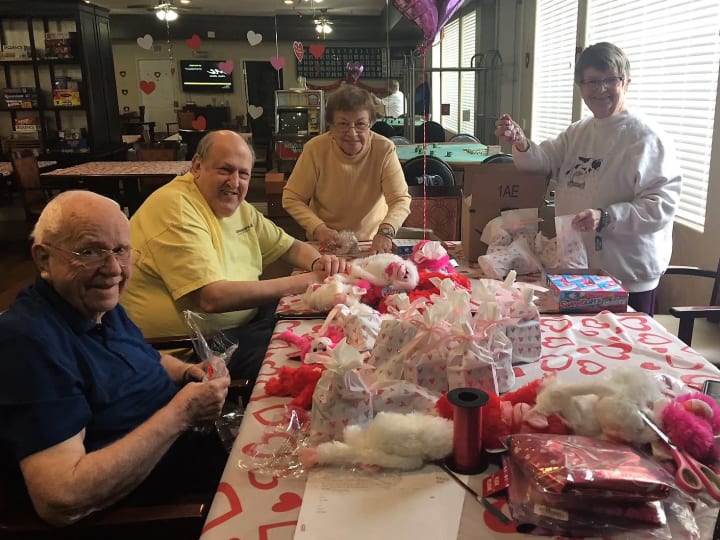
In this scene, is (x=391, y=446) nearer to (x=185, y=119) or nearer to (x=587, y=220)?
(x=587, y=220)

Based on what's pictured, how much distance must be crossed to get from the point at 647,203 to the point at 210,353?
1529 millimetres

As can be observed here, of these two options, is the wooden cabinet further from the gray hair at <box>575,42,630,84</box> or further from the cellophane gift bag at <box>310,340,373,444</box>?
the cellophane gift bag at <box>310,340,373,444</box>

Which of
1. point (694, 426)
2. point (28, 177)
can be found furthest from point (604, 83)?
point (28, 177)

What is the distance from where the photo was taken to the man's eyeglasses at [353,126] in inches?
102

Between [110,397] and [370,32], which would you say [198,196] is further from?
[370,32]

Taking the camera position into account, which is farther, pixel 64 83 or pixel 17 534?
pixel 64 83

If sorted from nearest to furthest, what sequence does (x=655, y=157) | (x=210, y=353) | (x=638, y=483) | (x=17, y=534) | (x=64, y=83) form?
(x=638, y=483) → (x=17, y=534) → (x=210, y=353) → (x=655, y=157) → (x=64, y=83)

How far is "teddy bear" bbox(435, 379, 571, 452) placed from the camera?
3.23 feet

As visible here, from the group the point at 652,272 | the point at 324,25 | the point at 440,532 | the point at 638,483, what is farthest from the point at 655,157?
the point at 324,25

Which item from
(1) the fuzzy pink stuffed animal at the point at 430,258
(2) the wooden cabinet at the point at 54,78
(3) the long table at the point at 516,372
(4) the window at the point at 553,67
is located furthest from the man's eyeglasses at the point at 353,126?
(2) the wooden cabinet at the point at 54,78

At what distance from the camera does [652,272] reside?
211 centimetres

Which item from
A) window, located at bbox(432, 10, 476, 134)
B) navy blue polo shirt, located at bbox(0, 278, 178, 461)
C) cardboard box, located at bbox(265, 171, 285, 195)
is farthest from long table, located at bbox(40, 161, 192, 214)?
navy blue polo shirt, located at bbox(0, 278, 178, 461)

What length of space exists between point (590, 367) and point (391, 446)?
0.63 m

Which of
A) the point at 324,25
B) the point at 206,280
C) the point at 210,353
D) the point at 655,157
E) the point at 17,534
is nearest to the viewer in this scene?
the point at 17,534
